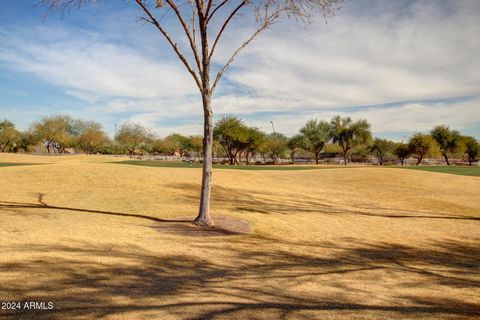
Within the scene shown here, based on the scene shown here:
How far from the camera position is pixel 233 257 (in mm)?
7246

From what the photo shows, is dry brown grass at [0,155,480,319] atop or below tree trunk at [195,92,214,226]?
below

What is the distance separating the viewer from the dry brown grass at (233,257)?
15.3ft

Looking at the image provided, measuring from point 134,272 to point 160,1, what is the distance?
8228 mm

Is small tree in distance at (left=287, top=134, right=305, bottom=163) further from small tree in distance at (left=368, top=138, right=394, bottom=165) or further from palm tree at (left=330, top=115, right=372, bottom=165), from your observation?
small tree in distance at (left=368, top=138, right=394, bottom=165)

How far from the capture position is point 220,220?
11.1 metres

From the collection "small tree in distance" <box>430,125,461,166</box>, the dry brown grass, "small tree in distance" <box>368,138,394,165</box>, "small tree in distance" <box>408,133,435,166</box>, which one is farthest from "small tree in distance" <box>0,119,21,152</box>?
"small tree in distance" <box>430,125,461,166</box>

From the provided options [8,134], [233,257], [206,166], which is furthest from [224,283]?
[8,134]

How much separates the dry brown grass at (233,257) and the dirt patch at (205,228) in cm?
21

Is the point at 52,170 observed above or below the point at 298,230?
above

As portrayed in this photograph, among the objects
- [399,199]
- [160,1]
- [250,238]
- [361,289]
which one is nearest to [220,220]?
[250,238]

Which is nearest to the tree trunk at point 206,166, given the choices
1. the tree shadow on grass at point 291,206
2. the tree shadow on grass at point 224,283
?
the tree shadow on grass at point 224,283

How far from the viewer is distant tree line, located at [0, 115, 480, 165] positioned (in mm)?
63906

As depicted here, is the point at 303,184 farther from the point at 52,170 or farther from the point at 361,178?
the point at 52,170

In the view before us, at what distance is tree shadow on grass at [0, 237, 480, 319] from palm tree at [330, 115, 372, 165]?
2587 inches
